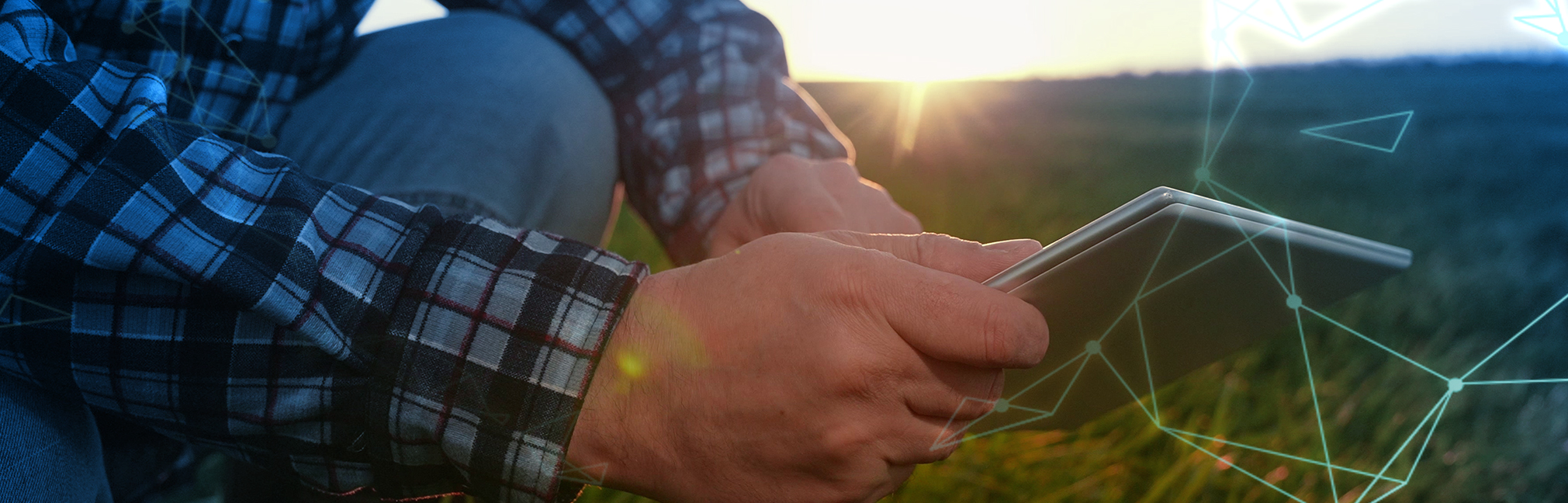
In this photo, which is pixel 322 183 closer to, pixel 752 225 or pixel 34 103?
pixel 34 103

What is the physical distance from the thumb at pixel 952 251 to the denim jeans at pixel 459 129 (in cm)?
49

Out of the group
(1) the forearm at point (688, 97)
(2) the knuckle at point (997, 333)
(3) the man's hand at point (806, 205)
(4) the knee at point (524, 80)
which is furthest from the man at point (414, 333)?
(1) the forearm at point (688, 97)

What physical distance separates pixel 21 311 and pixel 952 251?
613 millimetres

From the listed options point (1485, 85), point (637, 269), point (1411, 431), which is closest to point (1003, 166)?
point (1485, 85)

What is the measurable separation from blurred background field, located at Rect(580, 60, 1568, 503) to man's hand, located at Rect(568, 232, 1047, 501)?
0.80 ft

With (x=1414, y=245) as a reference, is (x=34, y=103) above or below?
above

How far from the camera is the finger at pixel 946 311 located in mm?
485

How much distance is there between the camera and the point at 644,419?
53 cm

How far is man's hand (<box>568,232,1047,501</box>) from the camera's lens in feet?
1.63

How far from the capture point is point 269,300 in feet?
1.58

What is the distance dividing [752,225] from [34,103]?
660mm

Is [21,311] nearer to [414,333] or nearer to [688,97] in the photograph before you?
[414,333]
